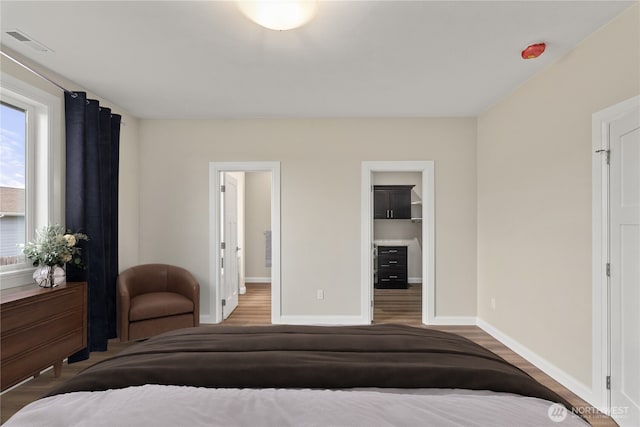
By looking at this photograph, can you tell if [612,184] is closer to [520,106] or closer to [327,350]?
[520,106]

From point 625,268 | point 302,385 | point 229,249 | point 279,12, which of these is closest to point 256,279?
point 229,249

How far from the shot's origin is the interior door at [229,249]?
4508 millimetres

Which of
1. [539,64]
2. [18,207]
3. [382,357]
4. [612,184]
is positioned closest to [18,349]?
[18,207]

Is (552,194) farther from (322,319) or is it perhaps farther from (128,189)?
(128,189)

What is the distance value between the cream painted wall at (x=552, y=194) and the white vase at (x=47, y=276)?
4.16 metres

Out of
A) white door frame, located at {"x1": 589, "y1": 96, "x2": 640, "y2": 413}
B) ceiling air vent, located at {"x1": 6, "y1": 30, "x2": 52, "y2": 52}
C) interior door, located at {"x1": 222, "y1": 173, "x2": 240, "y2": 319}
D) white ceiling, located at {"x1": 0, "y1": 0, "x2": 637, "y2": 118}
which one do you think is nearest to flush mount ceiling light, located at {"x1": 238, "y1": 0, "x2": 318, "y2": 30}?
white ceiling, located at {"x1": 0, "y1": 0, "x2": 637, "y2": 118}

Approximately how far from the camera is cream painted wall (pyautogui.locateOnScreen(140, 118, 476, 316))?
4.29m

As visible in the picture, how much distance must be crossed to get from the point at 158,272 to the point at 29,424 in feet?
10.4

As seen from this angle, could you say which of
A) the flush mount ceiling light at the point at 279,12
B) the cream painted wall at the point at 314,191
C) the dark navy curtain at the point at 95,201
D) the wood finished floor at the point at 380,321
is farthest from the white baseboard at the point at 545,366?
the dark navy curtain at the point at 95,201

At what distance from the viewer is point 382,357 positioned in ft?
5.06

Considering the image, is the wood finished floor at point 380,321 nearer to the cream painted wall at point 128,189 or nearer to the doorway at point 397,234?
the doorway at point 397,234

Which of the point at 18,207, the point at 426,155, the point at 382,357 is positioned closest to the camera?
the point at 382,357

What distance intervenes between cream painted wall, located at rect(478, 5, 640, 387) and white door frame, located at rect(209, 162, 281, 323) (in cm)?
258

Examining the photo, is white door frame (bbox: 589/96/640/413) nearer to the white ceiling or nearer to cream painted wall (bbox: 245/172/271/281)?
the white ceiling
